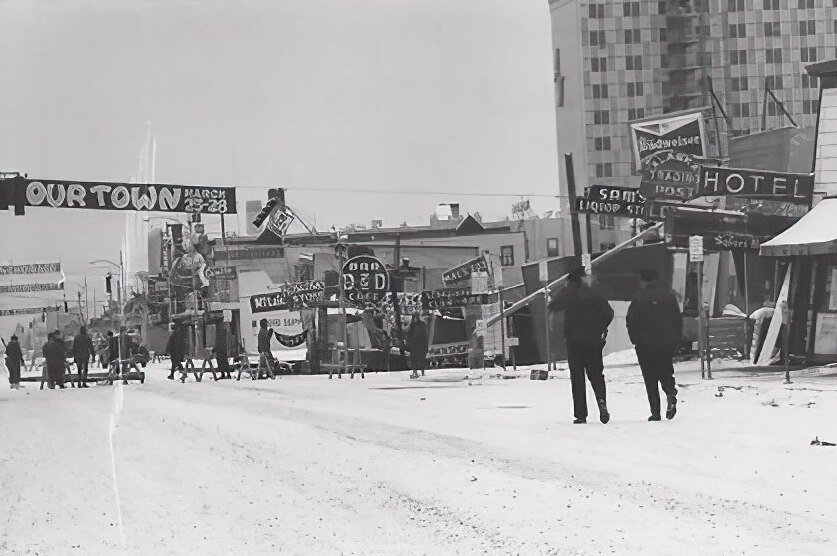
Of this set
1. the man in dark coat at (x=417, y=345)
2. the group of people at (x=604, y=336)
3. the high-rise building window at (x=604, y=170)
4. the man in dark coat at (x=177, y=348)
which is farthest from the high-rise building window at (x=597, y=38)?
the group of people at (x=604, y=336)

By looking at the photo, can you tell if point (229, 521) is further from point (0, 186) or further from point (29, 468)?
point (0, 186)

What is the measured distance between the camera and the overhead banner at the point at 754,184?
2830cm

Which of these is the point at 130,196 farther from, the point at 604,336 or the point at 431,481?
the point at 431,481

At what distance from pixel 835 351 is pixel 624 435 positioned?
44.0 feet

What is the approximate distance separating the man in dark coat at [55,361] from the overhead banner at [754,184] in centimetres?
1784

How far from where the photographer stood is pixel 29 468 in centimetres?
1270

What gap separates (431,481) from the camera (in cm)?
1057

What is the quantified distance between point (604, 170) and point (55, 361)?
10142cm

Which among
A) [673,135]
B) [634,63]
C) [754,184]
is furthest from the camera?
[634,63]

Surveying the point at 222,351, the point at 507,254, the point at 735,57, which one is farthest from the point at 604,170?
the point at 222,351

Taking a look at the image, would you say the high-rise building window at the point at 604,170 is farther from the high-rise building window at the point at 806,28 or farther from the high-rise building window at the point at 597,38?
the high-rise building window at the point at 806,28

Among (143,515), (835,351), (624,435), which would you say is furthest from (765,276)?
(143,515)

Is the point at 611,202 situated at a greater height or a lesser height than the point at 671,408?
greater

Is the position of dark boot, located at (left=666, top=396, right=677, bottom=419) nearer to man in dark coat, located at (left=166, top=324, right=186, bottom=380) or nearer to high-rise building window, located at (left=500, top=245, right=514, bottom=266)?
man in dark coat, located at (left=166, top=324, right=186, bottom=380)
